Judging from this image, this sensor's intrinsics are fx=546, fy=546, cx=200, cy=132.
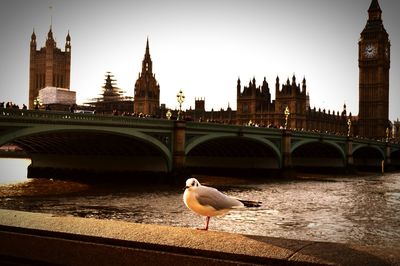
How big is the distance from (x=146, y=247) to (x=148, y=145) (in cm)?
3011

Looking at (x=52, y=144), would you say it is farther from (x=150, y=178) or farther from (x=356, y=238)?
(x=356, y=238)

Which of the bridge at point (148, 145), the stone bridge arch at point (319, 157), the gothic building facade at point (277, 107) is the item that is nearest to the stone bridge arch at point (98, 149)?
the bridge at point (148, 145)

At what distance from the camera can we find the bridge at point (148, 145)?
27062mm

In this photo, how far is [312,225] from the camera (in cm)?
1945

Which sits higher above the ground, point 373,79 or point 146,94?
point 373,79

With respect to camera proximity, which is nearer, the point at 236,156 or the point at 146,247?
the point at 146,247

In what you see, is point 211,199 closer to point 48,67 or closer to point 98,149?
point 98,149

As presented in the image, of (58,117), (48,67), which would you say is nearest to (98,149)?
(58,117)

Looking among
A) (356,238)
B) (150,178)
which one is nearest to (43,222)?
(356,238)

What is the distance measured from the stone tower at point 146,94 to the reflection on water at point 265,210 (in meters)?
77.9

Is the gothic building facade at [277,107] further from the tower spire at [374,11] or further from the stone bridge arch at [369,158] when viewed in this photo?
the tower spire at [374,11]

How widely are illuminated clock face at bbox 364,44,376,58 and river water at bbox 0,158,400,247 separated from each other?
98.3 meters

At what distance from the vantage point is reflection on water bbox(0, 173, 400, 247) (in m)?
17.9

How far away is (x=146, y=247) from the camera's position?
4.55 metres
